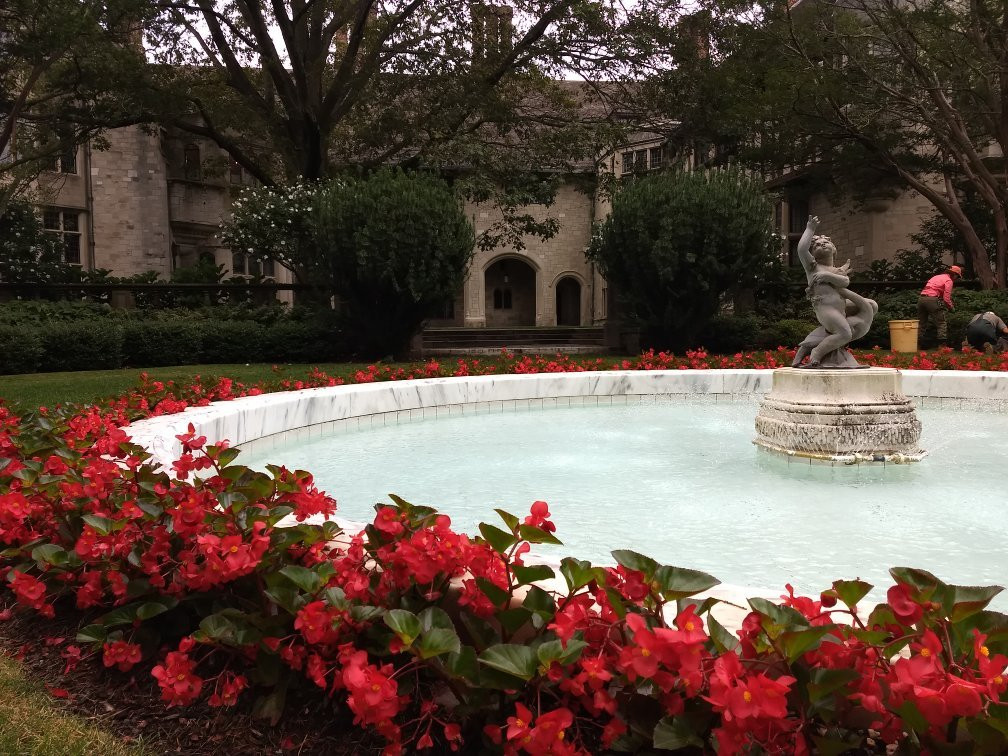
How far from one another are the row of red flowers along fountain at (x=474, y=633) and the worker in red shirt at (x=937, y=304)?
16.2 meters

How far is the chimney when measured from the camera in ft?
63.7

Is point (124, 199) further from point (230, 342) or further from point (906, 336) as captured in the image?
point (906, 336)

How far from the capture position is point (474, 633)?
1.71m

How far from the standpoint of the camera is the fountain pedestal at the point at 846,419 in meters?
5.70

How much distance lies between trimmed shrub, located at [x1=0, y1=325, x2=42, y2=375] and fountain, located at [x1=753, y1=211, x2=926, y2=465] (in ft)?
41.1

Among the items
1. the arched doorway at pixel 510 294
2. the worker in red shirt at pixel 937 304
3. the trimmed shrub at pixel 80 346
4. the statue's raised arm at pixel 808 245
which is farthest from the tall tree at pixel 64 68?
the arched doorway at pixel 510 294

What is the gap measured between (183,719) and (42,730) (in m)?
0.35

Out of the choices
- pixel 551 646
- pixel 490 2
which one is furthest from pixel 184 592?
pixel 490 2

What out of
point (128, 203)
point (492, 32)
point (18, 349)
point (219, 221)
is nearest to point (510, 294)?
point (219, 221)

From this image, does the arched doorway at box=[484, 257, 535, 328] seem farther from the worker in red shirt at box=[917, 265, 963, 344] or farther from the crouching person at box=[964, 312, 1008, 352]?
the crouching person at box=[964, 312, 1008, 352]

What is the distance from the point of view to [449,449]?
6316 mm

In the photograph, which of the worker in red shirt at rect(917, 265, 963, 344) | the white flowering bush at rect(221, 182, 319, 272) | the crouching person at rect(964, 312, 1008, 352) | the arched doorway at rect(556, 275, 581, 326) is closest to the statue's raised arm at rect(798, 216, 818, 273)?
the crouching person at rect(964, 312, 1008, 352)

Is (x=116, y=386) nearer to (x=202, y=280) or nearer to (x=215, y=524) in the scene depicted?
(x=215, y=524)

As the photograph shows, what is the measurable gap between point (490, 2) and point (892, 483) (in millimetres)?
18423
